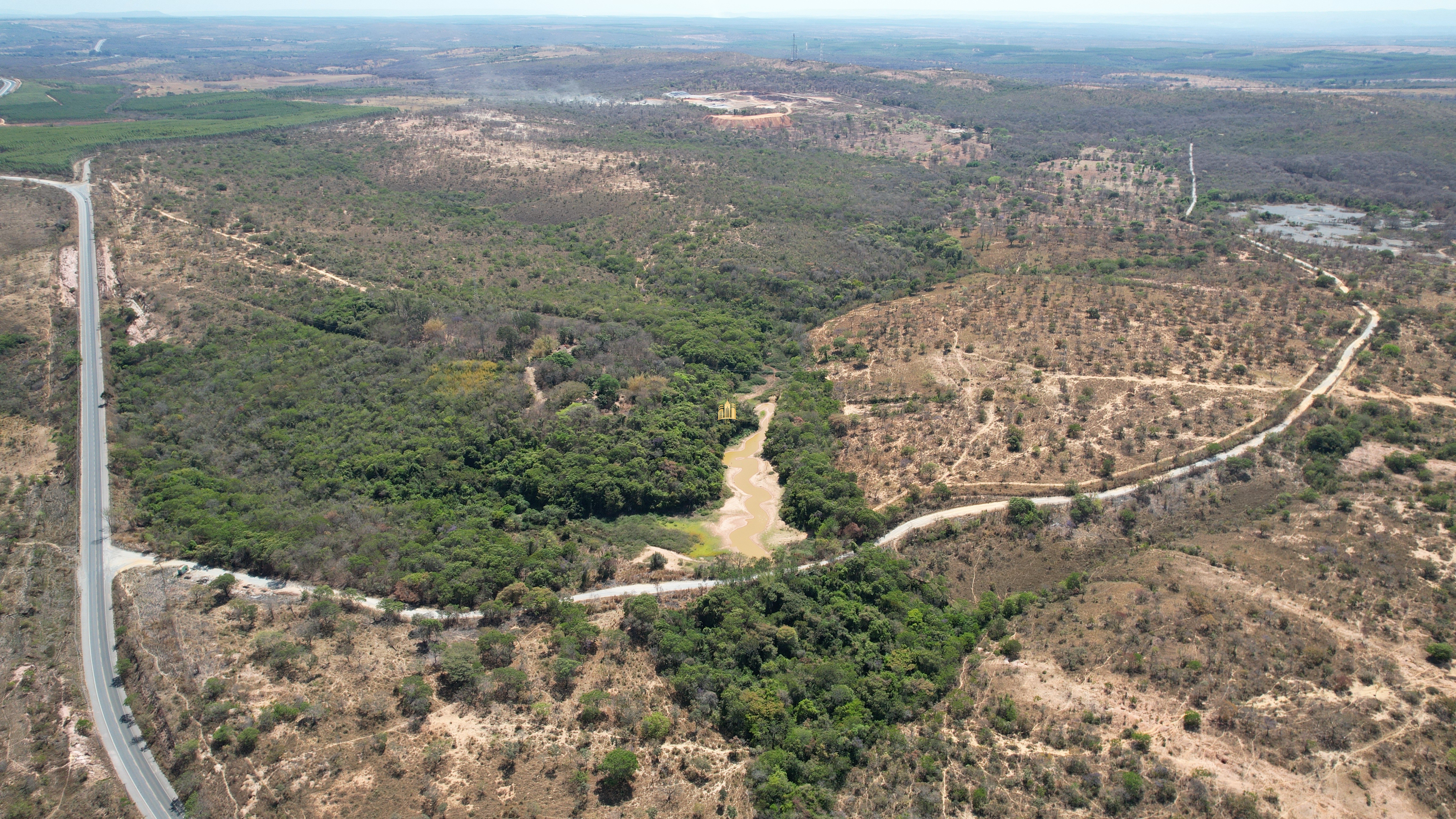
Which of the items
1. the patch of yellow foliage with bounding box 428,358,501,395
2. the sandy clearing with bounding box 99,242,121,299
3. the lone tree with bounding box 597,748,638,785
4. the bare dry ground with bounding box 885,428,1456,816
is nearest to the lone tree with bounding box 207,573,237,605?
the lone tree with bounding box 597,748,638,785

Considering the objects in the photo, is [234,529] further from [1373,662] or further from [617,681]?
[1373,662]

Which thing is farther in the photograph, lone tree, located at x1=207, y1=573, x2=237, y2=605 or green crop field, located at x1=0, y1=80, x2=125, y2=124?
green crop field, located at x1=0, y1=80, x2=125, y2=124

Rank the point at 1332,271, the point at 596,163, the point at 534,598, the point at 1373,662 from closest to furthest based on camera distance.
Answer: the point at 1373,662 < the point at 534,598 < the point at 1332,271 < the point at 596,163

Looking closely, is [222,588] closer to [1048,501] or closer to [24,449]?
[24,449]

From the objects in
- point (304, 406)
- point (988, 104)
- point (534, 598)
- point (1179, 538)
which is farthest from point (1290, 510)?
point (988, 104)

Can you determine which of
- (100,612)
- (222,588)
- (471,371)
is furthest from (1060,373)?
(100,612)

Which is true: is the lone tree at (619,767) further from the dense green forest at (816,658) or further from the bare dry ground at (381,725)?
the dense green forest at (816,658)

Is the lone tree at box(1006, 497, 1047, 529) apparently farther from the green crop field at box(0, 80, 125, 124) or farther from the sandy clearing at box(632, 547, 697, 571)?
A: the green crop field at box(0, 80, 125, 124)

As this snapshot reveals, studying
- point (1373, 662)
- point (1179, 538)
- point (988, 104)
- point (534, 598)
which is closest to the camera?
point (1373, 662)
